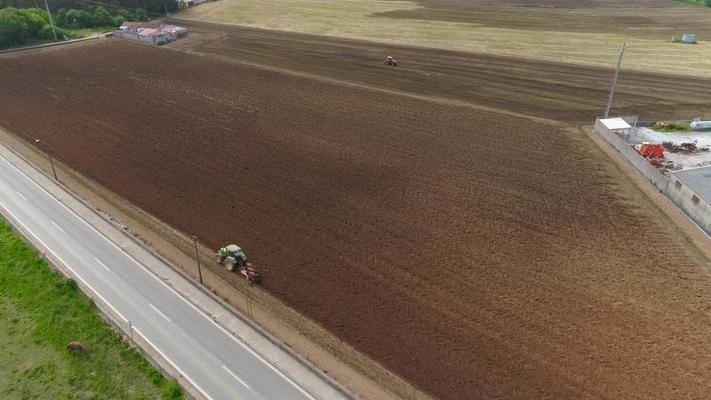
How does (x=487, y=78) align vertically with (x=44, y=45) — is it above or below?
above

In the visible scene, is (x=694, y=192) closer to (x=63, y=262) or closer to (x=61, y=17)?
(x=63, y=262)

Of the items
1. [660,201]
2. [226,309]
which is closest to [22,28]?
[226,309]

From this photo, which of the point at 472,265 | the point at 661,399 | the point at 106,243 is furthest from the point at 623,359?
the point at 106,243

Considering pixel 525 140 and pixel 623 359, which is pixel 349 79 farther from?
pixel 623 359

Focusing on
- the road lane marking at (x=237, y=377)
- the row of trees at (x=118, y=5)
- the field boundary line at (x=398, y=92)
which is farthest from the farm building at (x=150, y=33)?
the road lane marking at (x=237, y=377)

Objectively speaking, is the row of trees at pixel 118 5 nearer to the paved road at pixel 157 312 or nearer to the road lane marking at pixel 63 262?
the paved road at pixel 157 312

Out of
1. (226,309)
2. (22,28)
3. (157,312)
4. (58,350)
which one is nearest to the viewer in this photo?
(58,350)

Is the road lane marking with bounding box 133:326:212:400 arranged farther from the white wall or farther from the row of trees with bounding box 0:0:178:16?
the row of trees with bounding box 0:0:178:16
